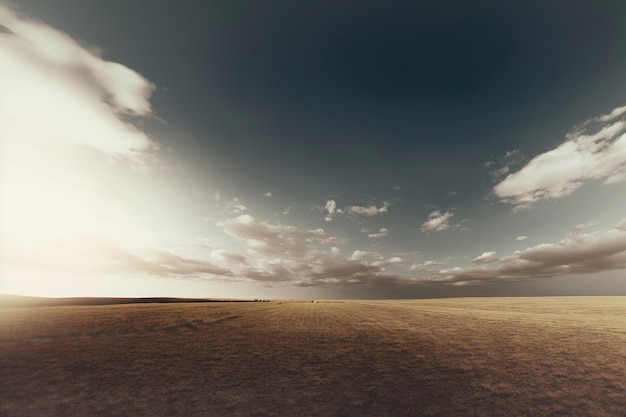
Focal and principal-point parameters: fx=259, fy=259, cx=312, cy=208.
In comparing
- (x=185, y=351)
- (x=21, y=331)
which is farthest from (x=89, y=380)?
(x=21, y=331)

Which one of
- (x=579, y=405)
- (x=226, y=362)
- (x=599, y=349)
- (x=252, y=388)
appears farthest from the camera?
(x=599, y=349)

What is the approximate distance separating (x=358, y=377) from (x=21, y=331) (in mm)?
37225

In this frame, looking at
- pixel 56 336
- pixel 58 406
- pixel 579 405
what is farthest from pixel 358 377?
pixel 56 336

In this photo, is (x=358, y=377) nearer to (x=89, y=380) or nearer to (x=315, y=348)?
(x=315, y=348)

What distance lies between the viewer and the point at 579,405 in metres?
11.1

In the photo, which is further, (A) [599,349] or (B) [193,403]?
(A) [599,349]

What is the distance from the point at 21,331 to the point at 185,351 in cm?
2272

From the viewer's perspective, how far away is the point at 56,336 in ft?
86.9

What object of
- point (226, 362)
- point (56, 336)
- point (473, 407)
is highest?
point (56, 336)

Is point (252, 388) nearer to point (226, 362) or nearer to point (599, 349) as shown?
point (226, 362)

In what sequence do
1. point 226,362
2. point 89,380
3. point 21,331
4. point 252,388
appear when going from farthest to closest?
point 21,331, point 226,362, point 89,380, point 252,388

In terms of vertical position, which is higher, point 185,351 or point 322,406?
point 185,351

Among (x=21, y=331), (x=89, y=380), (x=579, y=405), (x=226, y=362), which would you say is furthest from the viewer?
(x=21, y=331)

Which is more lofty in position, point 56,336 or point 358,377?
point 56,336
